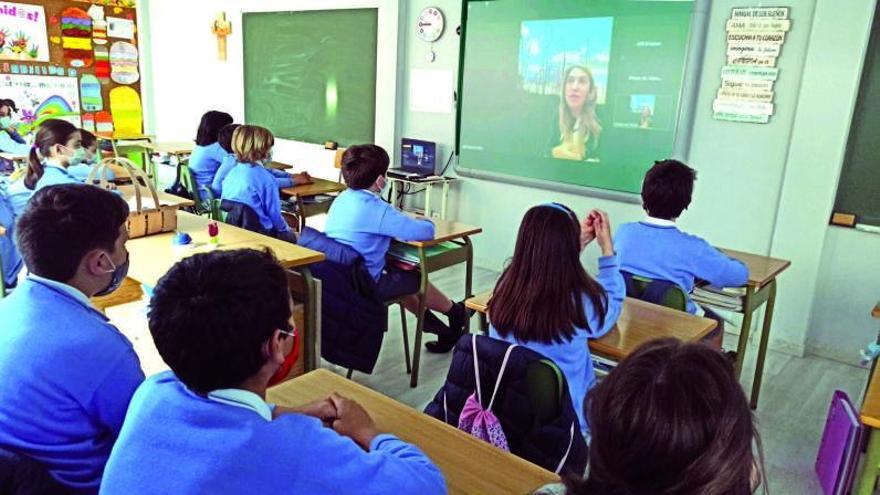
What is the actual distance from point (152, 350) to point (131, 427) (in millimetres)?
1312

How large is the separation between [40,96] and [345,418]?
25.0 ft

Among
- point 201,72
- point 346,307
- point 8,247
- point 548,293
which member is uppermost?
point 201,72

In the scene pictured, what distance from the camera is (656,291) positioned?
2.57 m

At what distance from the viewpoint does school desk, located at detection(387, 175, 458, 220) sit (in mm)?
5168

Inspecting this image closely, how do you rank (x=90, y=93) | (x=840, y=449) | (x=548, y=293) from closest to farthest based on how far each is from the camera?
(x=548, y=293)
(x=840, y=449)
(x=90, y=93)

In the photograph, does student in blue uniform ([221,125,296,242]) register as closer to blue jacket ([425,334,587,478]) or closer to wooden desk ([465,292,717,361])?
wooden desk ([465,292,717,361])

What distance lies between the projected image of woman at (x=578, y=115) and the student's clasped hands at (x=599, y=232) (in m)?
2.46

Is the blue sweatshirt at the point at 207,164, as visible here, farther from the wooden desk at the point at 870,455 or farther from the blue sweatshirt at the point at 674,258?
the wooden desk at the point at 870,455

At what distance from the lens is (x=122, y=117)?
7941 millimetres

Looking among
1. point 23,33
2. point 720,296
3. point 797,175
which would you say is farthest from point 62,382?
point 23,33

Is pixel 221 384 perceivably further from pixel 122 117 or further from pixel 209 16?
pixel 122 117

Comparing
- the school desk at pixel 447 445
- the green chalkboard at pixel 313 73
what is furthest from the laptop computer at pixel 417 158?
the school desk at pixel 447 445

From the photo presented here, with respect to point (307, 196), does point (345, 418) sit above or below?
above

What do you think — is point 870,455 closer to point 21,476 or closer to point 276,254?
point 21,476
